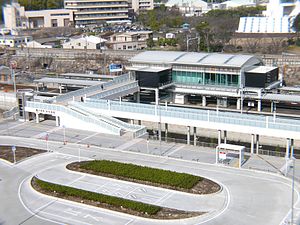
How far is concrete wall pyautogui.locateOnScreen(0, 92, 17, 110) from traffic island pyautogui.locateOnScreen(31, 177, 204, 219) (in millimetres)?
23028

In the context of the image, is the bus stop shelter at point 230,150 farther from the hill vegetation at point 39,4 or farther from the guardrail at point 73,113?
the hill vegetation at point 39,4

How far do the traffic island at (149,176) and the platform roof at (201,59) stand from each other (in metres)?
17.6

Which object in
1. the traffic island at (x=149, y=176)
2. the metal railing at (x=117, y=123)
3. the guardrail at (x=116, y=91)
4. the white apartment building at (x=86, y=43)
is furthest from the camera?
the white apartment building at (x=86, y=43)

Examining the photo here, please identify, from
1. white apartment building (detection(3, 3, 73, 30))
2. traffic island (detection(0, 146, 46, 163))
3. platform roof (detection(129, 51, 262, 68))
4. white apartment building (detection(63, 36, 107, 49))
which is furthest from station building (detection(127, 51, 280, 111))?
white apartment building (detection(3, 3, 73, 30))

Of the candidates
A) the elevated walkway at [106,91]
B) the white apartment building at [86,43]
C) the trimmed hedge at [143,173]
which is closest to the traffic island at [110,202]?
the trimmed hedge at [143,173]

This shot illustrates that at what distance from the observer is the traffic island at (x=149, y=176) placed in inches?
977

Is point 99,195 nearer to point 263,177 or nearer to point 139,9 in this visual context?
point 263,177

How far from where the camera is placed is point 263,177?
26000 millimetres

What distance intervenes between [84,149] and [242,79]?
1709cm

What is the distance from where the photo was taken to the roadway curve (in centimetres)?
A: 2161

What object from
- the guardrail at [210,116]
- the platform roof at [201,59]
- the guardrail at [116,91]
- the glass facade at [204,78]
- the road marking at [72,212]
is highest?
the platform roof at [201,59]

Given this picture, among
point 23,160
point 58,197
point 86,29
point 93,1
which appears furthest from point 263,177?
point 93,1

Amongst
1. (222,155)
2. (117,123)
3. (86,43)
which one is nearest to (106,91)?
(117,123)

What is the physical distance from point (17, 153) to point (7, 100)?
17.7 metres
